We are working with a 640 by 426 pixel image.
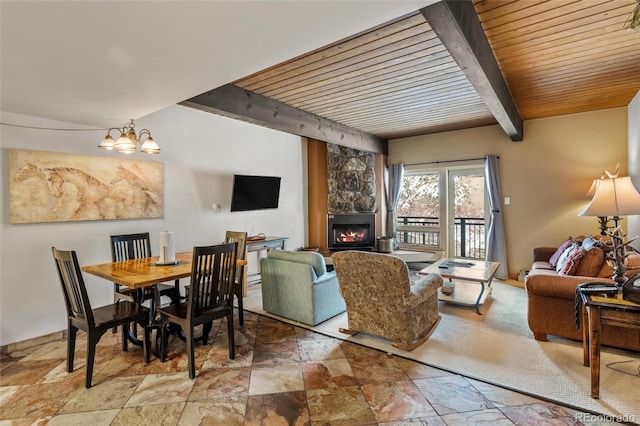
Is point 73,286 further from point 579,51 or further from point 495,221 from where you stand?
point 495,221

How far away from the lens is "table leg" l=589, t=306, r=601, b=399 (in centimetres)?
216

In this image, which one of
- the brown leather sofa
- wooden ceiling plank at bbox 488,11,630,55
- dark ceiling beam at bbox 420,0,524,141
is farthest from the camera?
the brown leather sofa

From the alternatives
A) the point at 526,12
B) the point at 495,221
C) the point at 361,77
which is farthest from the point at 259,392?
the point at 495,221

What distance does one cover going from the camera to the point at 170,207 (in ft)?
14.2

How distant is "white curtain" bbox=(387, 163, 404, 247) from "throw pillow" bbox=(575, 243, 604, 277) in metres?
3.79

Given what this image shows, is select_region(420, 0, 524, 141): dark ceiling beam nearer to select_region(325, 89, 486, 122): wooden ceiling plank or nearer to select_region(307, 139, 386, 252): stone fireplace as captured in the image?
select_region(325, 89, 486, 122): wooden ceiling plank

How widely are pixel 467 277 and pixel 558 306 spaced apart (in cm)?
94

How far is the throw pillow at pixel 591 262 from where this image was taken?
304cm

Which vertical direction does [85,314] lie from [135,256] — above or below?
below

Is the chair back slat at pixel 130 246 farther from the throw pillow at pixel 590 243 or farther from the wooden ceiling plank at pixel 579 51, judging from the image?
the throw pillow at pixel 590 243

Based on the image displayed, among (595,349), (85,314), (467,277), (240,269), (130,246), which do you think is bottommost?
(595,349)

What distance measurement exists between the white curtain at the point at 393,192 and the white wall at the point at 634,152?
135 inches

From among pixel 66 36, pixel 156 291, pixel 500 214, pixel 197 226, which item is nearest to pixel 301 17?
pixel 66 36

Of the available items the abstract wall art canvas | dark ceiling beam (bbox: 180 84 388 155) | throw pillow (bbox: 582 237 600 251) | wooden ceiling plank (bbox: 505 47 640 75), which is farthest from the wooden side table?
the abstract wall art canvas
